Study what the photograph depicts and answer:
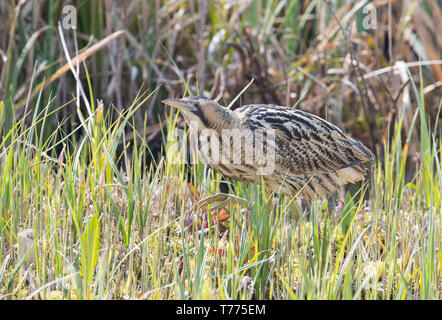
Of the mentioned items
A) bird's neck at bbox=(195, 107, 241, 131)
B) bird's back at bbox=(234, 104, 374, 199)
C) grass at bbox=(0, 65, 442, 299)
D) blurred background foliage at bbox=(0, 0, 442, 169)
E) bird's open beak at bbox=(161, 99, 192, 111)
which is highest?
blurred background foliage at bbox=(0, 0, 442, 169)

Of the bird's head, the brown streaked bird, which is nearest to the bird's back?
the brown streaked bird

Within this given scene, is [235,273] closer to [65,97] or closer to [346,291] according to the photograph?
[346,291]

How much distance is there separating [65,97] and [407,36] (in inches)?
68.0

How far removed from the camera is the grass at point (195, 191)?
1.55 metres

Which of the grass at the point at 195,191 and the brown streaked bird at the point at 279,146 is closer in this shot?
the grass at the point at 195,191

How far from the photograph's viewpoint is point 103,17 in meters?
3.45

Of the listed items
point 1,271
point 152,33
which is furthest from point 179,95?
point 1,271

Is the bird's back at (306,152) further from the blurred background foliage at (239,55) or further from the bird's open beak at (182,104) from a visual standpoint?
the blurred background foliage at (239,55)

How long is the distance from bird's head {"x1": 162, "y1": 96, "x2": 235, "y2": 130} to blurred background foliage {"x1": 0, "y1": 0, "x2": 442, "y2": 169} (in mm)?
1010

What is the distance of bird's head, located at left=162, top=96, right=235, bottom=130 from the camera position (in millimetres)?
2010

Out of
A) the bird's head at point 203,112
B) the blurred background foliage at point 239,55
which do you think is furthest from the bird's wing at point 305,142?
the blurred background foliage at point 239,55

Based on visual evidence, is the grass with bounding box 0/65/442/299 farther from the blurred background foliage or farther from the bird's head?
the blurred background foliage
